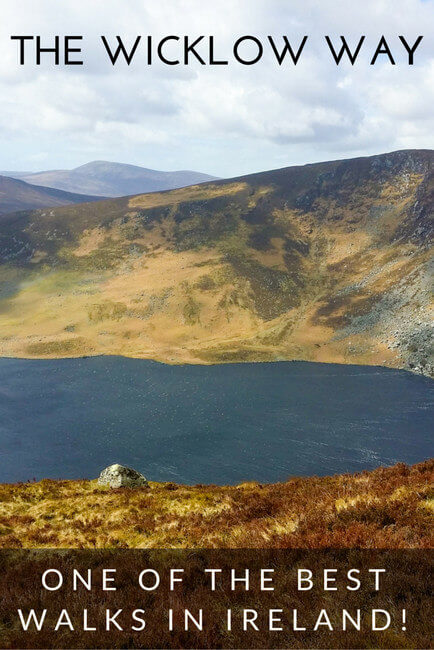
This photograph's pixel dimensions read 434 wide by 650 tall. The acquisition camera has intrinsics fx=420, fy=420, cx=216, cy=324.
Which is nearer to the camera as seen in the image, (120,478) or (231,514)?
(231,514)

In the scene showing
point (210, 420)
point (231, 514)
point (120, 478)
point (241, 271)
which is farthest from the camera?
point (241, 271)

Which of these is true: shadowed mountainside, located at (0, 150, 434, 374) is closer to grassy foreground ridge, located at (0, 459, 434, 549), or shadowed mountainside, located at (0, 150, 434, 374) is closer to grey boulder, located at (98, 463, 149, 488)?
grey boulder, located at (98, 463, 149, 488)

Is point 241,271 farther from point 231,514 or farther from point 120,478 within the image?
point 231,514

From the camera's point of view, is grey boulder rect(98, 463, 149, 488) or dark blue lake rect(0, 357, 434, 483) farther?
dark blue lake rect(0, 357, 434, 483)

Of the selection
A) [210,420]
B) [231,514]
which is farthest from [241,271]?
[231,514]

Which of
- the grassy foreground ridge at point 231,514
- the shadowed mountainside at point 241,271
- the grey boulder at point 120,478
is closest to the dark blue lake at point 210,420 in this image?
the shadowed mountainside at point 241,271

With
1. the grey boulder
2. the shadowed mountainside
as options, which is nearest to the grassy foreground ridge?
the grey boulder
